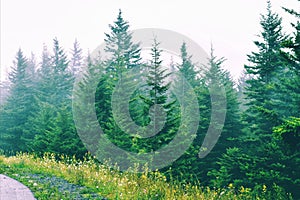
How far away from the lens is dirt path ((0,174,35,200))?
689 centimetres

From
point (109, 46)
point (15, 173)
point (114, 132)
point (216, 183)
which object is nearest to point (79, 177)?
point (15, 173)

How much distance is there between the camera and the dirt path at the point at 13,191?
689 centimetres

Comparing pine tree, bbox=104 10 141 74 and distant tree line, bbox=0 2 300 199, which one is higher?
pine tree, bbox=104 10 141 74

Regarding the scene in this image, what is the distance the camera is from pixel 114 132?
17.7 meters

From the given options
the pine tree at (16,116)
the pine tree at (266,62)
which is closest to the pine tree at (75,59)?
the pine tree at (16,116)

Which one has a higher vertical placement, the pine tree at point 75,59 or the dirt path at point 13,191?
the pine tree at point 75,59

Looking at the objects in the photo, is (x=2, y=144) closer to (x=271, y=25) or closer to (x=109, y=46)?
(x=109, y=46)

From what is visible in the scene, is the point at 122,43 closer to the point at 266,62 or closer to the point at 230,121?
the point at 230,121

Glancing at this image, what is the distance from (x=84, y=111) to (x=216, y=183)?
35.8ft

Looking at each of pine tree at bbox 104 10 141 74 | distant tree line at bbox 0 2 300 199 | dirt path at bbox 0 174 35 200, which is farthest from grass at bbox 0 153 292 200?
pine tree at bbox 104 10 141 74

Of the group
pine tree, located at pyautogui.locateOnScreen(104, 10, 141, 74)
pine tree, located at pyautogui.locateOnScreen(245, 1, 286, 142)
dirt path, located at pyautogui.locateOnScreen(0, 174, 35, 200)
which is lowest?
dirt path, located at pyautogui.locateOnScreen(0, 174, 35, 200)

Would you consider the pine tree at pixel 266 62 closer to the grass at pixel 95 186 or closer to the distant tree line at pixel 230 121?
the distant tree line at pixel 230 121

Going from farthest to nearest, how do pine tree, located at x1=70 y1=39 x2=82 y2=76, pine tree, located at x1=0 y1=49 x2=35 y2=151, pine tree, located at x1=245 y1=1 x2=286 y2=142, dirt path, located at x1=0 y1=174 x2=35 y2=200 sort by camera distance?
pine tree, located at x1=70 y1=39 x2=82 y2=76 → pine tree, located at x1=0 y1=49 x2=35 y2=151 → pine tree, located at x1=245 y1=1 x2=286 y2=142 → dirt path, located at x1=0 y1=174 x2=35 y2=200

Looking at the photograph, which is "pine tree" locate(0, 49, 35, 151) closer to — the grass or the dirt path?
the grass
